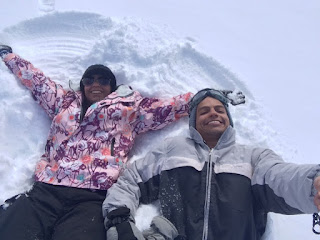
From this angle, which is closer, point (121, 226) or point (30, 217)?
point (121, 226)

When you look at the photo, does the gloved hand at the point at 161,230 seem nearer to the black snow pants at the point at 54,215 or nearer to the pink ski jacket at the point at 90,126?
the black snow pants at the point at 54,215

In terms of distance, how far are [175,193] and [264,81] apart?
2255 millimetres

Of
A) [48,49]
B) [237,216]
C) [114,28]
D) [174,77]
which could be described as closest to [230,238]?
[237,216]

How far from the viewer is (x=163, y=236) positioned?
222cm

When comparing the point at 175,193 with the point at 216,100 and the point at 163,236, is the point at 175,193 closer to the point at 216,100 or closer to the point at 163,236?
the point at 163,236

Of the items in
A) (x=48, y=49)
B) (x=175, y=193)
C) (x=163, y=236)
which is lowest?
(x=163, y=236)

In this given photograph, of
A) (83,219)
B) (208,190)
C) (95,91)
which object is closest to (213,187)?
(208,190)

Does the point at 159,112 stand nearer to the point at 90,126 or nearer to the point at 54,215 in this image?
the point at 90,126

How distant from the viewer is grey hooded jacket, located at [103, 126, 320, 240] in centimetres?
221

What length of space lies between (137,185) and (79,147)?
0.69 m

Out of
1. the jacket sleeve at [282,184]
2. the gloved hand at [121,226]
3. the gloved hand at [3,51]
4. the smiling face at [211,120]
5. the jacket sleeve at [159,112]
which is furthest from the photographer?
the gloved hand at [3,51]

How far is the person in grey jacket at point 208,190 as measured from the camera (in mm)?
2170

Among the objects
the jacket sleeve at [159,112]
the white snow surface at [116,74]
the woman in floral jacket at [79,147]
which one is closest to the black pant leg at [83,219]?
the woman in floral jacket at [79,147]

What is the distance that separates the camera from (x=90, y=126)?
299 cm
